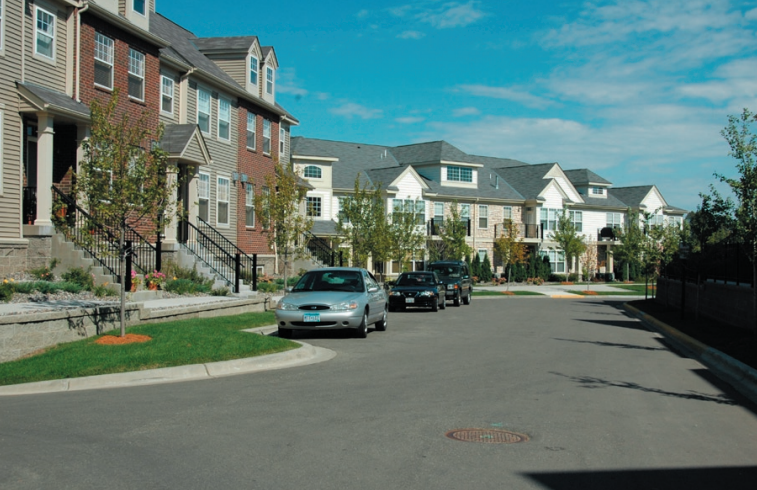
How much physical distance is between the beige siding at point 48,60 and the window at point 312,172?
94.4 ft

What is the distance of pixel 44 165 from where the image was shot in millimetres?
17688

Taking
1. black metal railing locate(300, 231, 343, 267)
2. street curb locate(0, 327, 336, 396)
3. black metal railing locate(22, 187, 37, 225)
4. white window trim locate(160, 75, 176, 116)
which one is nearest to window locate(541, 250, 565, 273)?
black metal railing locate(300, 231, 343, 267)

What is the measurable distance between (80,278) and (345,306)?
21.1 ft

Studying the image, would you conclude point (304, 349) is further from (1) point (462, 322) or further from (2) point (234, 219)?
(2) point (234, 219)

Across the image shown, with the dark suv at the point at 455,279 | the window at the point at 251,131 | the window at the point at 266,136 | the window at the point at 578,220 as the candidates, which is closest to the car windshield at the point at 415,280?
the dark suv at the point at 455,279

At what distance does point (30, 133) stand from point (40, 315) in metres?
8.81

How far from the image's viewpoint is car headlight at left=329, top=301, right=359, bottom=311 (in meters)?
16.3

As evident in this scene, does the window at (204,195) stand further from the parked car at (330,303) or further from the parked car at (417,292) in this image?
the parked car at (330,303)

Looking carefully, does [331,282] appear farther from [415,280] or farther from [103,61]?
[415,280]

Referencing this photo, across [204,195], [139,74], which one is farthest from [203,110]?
[139,74]

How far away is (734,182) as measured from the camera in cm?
1571

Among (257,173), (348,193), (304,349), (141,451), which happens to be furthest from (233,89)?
(141,451)

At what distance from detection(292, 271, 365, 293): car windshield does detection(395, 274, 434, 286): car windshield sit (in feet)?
33.5

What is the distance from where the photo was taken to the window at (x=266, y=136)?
32.7 meters
